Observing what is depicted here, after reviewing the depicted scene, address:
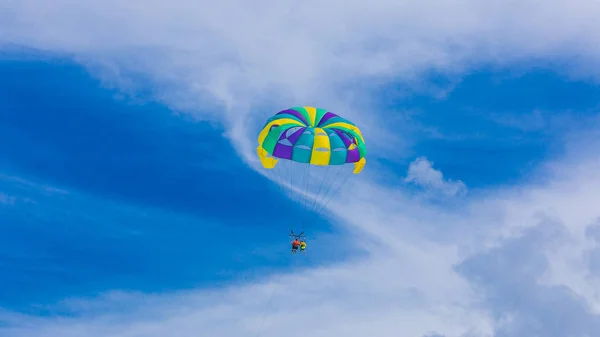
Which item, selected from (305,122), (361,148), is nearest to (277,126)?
(305,122)

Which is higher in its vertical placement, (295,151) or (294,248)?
(295,151)

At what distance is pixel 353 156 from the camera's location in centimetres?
6988

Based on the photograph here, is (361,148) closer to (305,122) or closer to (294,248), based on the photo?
(305,122)

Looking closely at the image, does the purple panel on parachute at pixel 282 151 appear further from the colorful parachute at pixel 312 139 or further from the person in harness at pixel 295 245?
the person in harness at pixel 295 245

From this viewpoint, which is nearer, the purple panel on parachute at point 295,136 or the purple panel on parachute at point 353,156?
the purple panel on parachute at point 295,136

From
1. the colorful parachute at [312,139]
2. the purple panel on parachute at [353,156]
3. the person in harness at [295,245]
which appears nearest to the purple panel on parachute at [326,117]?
the colorful parachute at [312,139]

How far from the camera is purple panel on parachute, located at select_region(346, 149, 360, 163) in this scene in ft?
228

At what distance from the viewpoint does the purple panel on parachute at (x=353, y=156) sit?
69562 mm

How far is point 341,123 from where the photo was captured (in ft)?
232

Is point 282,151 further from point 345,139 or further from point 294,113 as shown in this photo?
point 345,139

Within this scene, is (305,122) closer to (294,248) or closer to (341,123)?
(341,123)

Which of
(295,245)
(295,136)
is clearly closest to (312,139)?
(295,136)

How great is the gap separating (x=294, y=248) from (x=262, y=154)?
31.2 ft

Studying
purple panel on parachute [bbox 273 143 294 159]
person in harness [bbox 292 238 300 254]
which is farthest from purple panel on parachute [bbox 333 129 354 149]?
person in harness [bbox 292 238 300 254]
